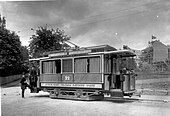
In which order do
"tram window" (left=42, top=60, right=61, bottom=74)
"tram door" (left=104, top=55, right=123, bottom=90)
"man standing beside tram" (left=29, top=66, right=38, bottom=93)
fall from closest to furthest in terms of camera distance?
"tram door" (left=104, top=55, right=123, bottom=90) < "tram window" (left=42, top=60, right=61, bottom=74) < "man standing beside tram" (left=29, top=66, right=38, bottom=93)

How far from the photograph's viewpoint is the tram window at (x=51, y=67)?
1207 cm

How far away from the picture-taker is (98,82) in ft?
33.4

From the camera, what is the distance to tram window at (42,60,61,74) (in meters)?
12.1

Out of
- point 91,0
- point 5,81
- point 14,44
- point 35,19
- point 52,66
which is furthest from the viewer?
point 5,81

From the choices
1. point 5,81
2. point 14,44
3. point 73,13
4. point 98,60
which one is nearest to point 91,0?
point 73,13

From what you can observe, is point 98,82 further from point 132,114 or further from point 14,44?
point 14,44

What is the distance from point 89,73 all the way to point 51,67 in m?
2.80

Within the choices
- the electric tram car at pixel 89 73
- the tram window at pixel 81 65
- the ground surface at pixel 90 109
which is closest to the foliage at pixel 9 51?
the electric tram car at pixel 89 73

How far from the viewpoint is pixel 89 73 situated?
10.6 m

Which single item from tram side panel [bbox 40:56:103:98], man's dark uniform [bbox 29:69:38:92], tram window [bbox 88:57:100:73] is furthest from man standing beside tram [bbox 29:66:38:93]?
tram window [bbox 88:57:100:73]

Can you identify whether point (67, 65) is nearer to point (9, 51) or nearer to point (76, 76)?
point (76, 76)

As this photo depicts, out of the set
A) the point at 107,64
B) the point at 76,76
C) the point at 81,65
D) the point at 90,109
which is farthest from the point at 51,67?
the point at 90,109

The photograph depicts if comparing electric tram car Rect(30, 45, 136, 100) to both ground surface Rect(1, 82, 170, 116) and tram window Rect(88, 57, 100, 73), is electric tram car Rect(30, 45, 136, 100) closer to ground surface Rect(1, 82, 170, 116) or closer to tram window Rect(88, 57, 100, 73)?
tram window Rect(88, 57, 100, 73)

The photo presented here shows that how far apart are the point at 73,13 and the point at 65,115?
345 centimetres
